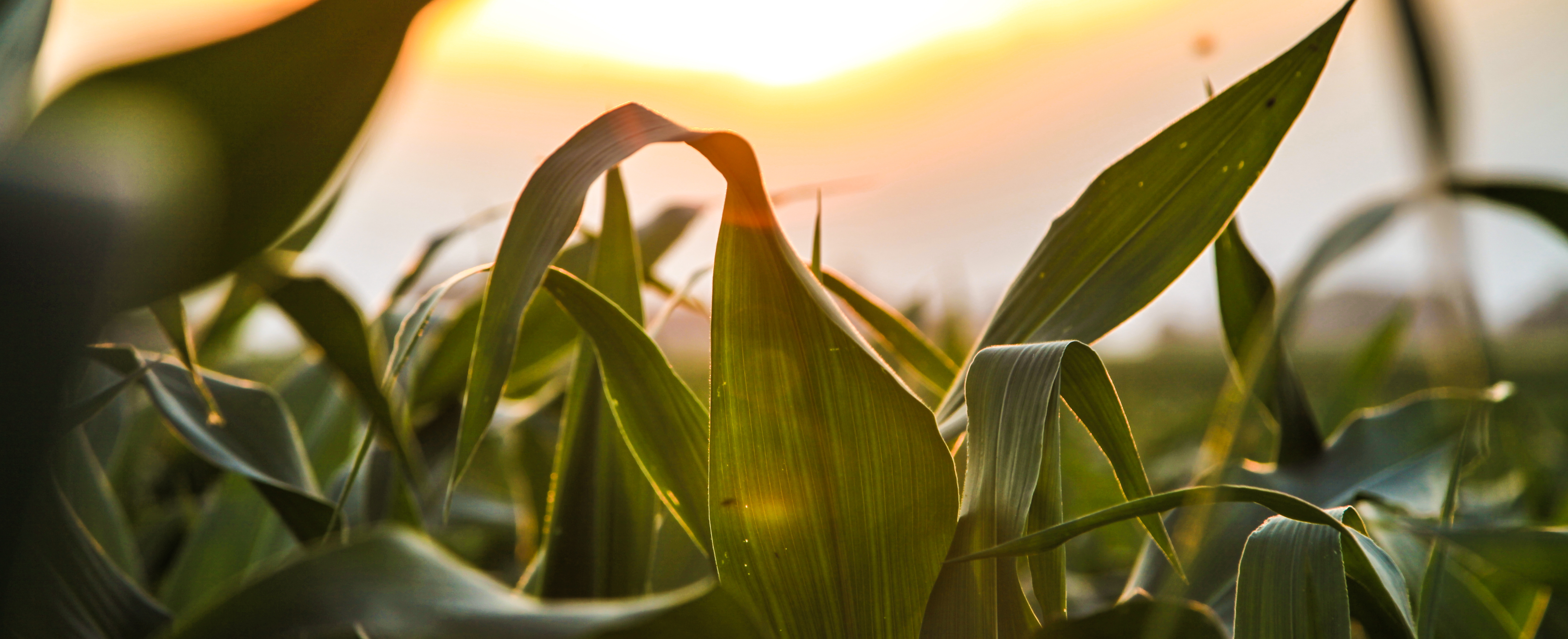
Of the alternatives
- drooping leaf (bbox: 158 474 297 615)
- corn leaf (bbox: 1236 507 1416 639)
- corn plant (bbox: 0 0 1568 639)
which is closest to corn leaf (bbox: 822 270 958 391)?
corn plant (bbox: 0 0 1568 639)

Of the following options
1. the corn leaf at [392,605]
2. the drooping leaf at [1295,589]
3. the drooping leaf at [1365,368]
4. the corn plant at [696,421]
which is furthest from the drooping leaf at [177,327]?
the drooping leaf at [1365,368]

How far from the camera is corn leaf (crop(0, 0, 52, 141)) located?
118 mm

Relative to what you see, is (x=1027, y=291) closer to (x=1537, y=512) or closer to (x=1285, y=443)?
(x=1285, y=443)

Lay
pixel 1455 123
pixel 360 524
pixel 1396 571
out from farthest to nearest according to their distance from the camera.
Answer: pixel 360 524
pixel 1396 571
pixel 1455 123

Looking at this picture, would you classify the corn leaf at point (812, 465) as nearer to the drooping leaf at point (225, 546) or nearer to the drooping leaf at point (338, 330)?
the drooping leaf at point (338, 330)

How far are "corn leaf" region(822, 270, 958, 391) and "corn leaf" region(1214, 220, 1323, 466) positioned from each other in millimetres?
81

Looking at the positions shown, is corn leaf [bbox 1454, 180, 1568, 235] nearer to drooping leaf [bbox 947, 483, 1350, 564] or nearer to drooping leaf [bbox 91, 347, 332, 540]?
drooping leaf [bbox 947, 483, 1350, 564]

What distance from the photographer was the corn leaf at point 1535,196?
0.21 meters

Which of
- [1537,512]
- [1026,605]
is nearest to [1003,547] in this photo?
[1026,605]

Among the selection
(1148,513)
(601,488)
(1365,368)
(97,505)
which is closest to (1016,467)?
(1148,513)

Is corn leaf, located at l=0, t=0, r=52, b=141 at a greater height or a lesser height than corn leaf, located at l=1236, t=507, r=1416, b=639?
greater

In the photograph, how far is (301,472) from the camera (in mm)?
224

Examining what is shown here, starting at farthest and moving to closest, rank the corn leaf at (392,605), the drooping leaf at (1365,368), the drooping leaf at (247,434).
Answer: the drooping leaf at (1365,368)
the drooping leaf at (247,434)
the corn leaf at (392,605)

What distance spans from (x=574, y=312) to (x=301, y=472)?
0.12m
